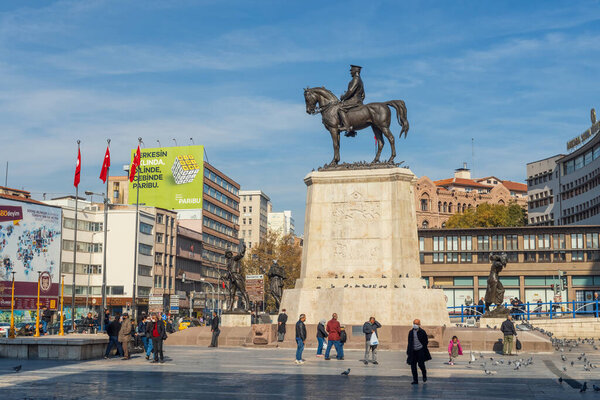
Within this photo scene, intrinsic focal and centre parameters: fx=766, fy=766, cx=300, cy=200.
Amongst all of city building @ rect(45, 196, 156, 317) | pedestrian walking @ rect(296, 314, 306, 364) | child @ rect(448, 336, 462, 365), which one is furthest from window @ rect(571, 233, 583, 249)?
pedestrian walking @ rect(296, 314, 306, 364)

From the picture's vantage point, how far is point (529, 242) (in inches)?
3688

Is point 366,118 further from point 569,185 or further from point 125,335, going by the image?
point 569,185

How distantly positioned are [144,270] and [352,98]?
73764 mm

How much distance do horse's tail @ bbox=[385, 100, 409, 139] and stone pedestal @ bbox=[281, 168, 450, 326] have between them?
2.02 metres

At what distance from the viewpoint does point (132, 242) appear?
10012 cm

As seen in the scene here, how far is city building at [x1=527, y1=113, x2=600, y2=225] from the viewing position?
99.9 meters

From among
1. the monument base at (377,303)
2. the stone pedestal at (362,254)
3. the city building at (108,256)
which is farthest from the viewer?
the city building at (108,256)

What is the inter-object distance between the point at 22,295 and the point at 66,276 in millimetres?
8759

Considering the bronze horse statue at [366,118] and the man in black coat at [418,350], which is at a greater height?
the bronze horse statue at [366,118]

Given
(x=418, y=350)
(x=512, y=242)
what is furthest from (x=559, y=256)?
(x=418, y=350)

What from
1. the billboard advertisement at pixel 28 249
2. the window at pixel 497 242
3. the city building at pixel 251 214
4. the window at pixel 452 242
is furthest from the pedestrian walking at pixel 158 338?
the city building at pixel 251 214

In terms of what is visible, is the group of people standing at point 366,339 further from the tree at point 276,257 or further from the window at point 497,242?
the window at point 497,242

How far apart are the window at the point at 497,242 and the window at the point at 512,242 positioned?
71cm

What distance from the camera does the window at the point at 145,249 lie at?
10194cm
